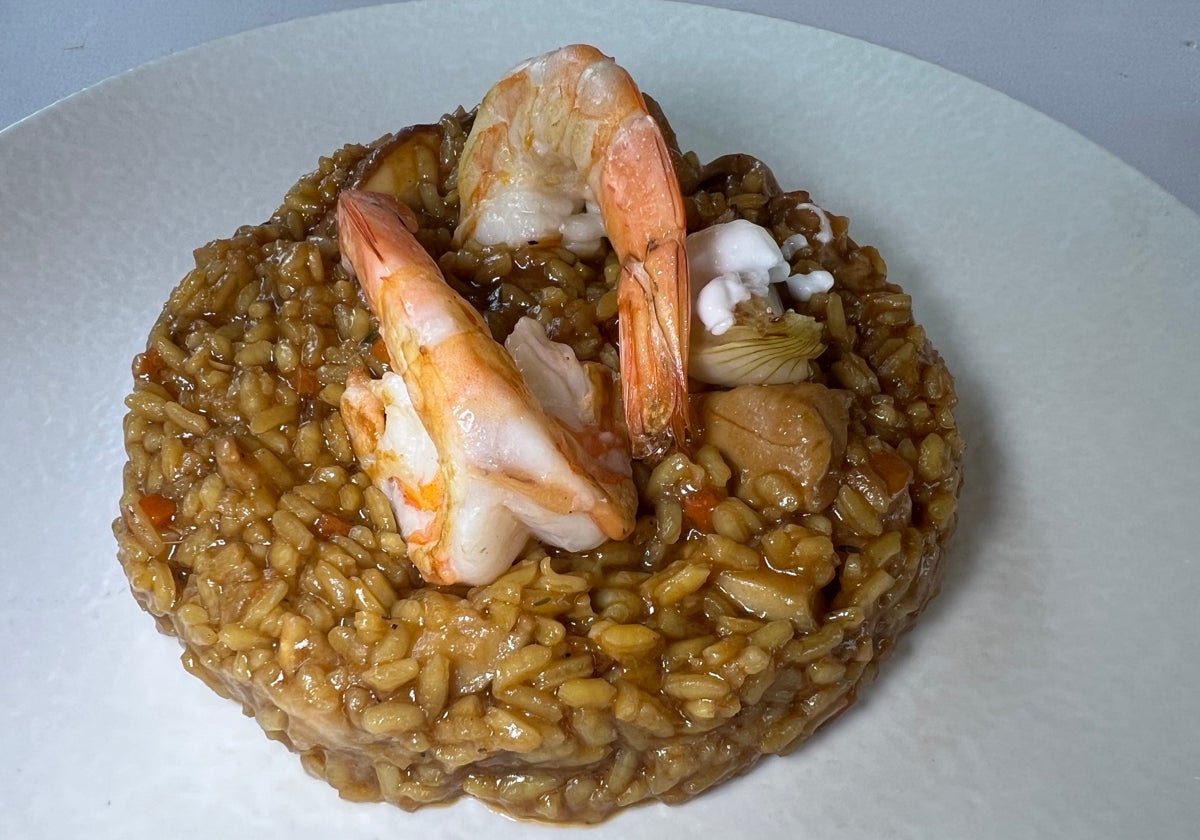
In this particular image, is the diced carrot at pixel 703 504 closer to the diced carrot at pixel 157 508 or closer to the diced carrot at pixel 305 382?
the diced carrot at pixel 305 382

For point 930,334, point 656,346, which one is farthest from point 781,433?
point 930,334

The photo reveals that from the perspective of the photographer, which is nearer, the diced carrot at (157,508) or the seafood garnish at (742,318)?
the seafood garnish at (742,318)

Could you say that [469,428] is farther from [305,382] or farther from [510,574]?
[305,382]

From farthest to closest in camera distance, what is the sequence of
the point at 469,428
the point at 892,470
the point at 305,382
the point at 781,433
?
the point at 305,382 → the point at 892,470 → the point at 781,433 → the point at 469,428

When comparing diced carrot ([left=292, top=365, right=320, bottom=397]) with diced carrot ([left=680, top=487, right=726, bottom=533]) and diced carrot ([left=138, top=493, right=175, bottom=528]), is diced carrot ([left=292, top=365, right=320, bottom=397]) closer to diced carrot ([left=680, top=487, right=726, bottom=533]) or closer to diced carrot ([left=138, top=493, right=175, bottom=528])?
diced carrot ([left=138, top=493, right=175, bottom=528])

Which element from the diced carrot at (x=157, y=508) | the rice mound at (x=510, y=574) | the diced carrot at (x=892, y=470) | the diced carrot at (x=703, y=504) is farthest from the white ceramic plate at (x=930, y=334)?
the diced carrot at (x=703, y=504)

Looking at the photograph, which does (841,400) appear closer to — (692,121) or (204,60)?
(692,121)
